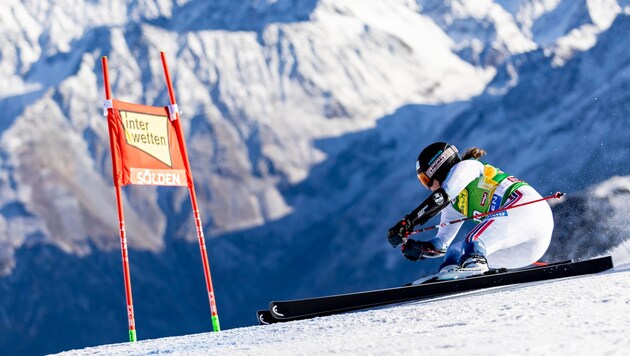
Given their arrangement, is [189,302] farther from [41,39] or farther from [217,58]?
[41,39]

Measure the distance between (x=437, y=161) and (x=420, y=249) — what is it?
33.8 inches

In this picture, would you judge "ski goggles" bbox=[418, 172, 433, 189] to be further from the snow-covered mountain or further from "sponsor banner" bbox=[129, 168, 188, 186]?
the snow-covered mountain

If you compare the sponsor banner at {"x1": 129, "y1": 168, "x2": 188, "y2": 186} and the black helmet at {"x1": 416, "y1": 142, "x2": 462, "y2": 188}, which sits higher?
the sponsor banner at {"x1": 129, "y1": 168, "x2": 188, "y2": 186}

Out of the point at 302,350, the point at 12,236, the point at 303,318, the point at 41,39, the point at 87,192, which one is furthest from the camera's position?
the point at 41,39

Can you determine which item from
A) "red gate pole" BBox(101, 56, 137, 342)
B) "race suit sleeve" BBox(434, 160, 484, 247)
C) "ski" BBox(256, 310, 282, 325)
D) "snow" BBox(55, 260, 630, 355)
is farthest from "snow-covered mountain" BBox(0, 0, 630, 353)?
"snow" BBox(55, 260, 630, 355)

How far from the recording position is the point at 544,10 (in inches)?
7387

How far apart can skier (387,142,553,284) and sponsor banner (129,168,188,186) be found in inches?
155

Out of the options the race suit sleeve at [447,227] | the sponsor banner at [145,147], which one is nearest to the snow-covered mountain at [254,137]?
the sponsor banner at [145,147]

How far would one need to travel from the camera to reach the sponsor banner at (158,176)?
10.6 meters

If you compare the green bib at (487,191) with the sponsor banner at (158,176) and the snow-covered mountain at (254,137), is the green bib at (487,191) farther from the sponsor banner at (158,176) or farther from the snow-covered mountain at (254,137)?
the snow-covered mountain at (254,137)

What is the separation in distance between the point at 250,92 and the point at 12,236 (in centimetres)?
5049

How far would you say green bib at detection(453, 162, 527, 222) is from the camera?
745 centimetres

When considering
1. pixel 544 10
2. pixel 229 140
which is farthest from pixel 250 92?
pixel 544 10

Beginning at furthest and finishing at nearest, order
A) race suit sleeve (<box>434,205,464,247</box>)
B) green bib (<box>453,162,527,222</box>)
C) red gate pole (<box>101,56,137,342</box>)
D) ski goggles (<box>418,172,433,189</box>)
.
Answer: red gate pole (<box>101,56,137,342</box>)
race suit sleeve (<box>434,205,464,247</box>)
ski goggles (<box>418,172,433,189</box>)
green bib (<box>453,162,527,222</box>)
